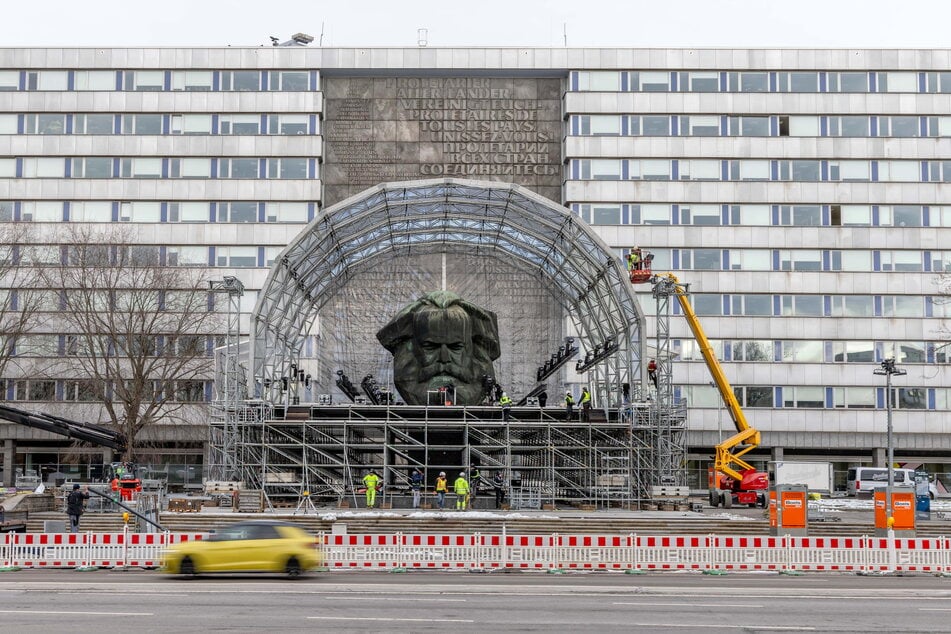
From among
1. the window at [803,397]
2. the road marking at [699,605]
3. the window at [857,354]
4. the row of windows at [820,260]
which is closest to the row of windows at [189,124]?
the row of windows at [820,260]

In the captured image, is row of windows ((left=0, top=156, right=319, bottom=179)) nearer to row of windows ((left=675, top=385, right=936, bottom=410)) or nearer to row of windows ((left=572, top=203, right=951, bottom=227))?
row of windows ((left=572, top=203, right=951, bottom=227))

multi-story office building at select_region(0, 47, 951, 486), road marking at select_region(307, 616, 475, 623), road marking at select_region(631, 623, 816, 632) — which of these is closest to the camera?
road marking at select_region(631, 623, 816, 632)

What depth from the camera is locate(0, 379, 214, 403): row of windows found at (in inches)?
2530

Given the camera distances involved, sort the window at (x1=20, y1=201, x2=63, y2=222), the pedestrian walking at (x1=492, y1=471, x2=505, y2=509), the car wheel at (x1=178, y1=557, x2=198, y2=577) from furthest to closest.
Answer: the window at (x1=20, y1=201, x2=63, y2=222)
the pedestrian walking at (x1=492, y1=471, x2=505, y2=509)
the car wheel at (x1=178, y1=557, x2=198, y2=577)

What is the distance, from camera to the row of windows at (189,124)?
71.1 meters

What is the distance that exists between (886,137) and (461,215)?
1288 inches

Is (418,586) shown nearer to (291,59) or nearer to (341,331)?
(341,331)

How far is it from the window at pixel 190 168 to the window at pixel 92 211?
14.5 ft

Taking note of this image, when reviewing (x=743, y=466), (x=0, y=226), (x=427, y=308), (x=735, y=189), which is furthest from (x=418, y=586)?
(x=735, y=189)

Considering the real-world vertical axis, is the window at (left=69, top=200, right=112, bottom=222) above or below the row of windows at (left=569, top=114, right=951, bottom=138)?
below

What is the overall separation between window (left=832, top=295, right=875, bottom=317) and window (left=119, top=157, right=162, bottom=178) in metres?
42.6

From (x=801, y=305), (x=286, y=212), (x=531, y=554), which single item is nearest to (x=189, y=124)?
(x=286, y=212)

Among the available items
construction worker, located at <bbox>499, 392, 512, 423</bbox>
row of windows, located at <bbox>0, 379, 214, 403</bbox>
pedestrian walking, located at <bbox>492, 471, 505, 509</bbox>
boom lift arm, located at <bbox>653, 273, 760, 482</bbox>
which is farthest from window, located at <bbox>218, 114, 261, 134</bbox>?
pedestrian walking, located at <bbox>492, 471, 505, 509</bbox>

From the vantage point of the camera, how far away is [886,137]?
2808 inches
